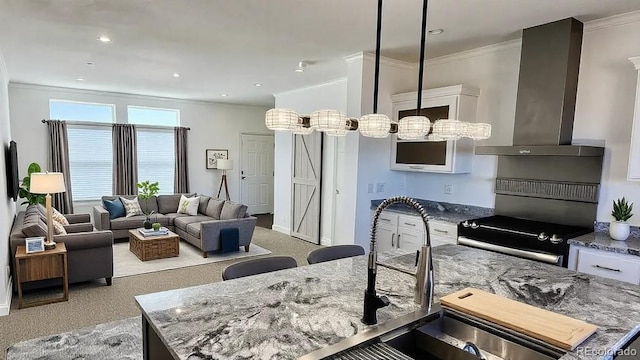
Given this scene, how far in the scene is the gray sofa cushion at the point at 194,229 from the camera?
18.4 ft

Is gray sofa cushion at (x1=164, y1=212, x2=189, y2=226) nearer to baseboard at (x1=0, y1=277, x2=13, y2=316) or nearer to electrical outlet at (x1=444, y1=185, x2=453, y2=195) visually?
baseboard at (x1=0, y1=277, x2=13, y2=316)

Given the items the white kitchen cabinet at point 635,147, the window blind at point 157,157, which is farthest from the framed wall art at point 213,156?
the white kitchen cabinet at point 635,147

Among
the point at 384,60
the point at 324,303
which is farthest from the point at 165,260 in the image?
the point at 324,303

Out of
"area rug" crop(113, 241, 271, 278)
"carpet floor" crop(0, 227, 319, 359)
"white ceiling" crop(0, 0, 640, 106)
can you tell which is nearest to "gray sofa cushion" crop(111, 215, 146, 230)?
"area rug" crop(113, 241, 271, 278)

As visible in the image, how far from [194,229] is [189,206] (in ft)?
4.37

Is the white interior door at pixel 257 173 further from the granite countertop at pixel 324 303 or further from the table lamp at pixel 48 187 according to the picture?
the granite countertop at pixel 324 303

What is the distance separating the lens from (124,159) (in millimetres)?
7449

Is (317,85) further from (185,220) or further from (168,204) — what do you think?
(168,204)

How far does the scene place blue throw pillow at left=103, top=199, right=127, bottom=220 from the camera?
636 cm

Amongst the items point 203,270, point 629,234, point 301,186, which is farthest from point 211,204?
point 629,234

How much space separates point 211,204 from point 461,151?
179 inches

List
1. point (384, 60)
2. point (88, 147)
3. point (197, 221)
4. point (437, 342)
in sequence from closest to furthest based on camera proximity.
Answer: point (437, 342), point (384, 60), point (197, 221), point (88, 147)

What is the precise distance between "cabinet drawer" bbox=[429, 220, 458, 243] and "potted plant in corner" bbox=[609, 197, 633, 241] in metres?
1.26

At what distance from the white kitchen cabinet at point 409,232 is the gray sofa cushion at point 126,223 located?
13.9 feet
